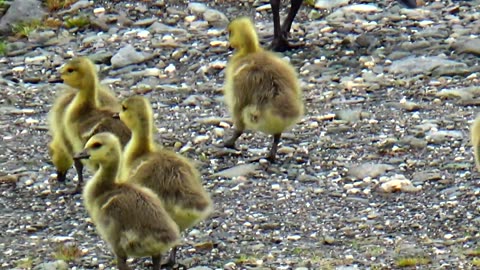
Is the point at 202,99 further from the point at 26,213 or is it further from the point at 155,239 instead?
the point at 155,239

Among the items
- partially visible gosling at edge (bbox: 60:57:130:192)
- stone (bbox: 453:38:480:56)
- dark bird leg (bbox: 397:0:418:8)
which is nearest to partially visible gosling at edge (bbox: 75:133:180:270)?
partially visible gosling at edge (bbox: 60:57:130:192)

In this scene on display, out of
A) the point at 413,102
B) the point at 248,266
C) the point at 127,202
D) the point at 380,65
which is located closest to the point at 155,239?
the point at 127,202

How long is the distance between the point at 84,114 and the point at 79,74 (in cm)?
34

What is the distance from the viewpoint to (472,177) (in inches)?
357

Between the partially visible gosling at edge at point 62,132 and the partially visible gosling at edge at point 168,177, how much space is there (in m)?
1.26

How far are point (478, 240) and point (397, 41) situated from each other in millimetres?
5617

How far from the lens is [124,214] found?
22.6 ft

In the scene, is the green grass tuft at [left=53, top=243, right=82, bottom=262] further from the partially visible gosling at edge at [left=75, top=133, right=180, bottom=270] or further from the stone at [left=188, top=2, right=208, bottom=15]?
the stone at [left=188, top=2, right=208, bottom=15]

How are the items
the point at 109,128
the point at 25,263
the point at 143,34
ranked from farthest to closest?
the point at 143,34, the point at 109,128, the point at 25,263

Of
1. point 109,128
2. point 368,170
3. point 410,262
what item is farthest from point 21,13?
point 410,262

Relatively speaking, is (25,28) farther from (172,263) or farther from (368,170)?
(172,263)

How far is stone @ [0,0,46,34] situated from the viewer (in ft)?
47.1

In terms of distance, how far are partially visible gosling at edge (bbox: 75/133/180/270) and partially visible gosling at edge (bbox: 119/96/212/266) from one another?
18 centimetres

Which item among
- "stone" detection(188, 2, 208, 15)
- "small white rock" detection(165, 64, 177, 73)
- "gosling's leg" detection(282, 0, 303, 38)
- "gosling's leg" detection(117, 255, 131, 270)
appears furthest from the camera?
"stone" detection(188, 2, 208, 15)
